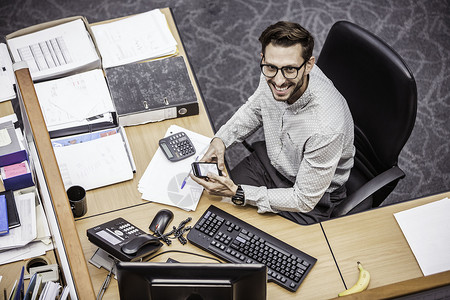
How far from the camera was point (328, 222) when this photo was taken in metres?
2.01

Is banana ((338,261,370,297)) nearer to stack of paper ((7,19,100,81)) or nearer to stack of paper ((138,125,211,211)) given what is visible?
stack of paper ((138,125,211,211))

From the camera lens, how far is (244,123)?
233cm

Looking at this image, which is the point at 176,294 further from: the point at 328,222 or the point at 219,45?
the point at 219,45

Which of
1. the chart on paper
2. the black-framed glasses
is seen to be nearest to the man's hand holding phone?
the black-framed glasses

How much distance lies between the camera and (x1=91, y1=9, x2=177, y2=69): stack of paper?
2.39m

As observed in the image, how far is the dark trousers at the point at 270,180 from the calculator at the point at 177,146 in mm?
227

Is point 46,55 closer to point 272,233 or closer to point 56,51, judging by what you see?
point 56,51

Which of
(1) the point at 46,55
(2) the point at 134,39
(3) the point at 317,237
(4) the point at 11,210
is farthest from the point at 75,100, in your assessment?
(3) the point at 317,237

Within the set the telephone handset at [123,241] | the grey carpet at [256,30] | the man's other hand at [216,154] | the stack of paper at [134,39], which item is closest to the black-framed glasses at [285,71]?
the man's other hand at [216,154]

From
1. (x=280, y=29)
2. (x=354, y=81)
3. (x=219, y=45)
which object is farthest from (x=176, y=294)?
(x=219, y=45)

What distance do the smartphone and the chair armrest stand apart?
0.51 metres

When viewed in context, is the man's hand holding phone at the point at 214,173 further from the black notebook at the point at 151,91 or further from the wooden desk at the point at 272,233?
the black notebook at the point at 151,91

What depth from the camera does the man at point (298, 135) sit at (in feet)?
6.39

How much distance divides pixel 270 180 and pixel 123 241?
77 cm
